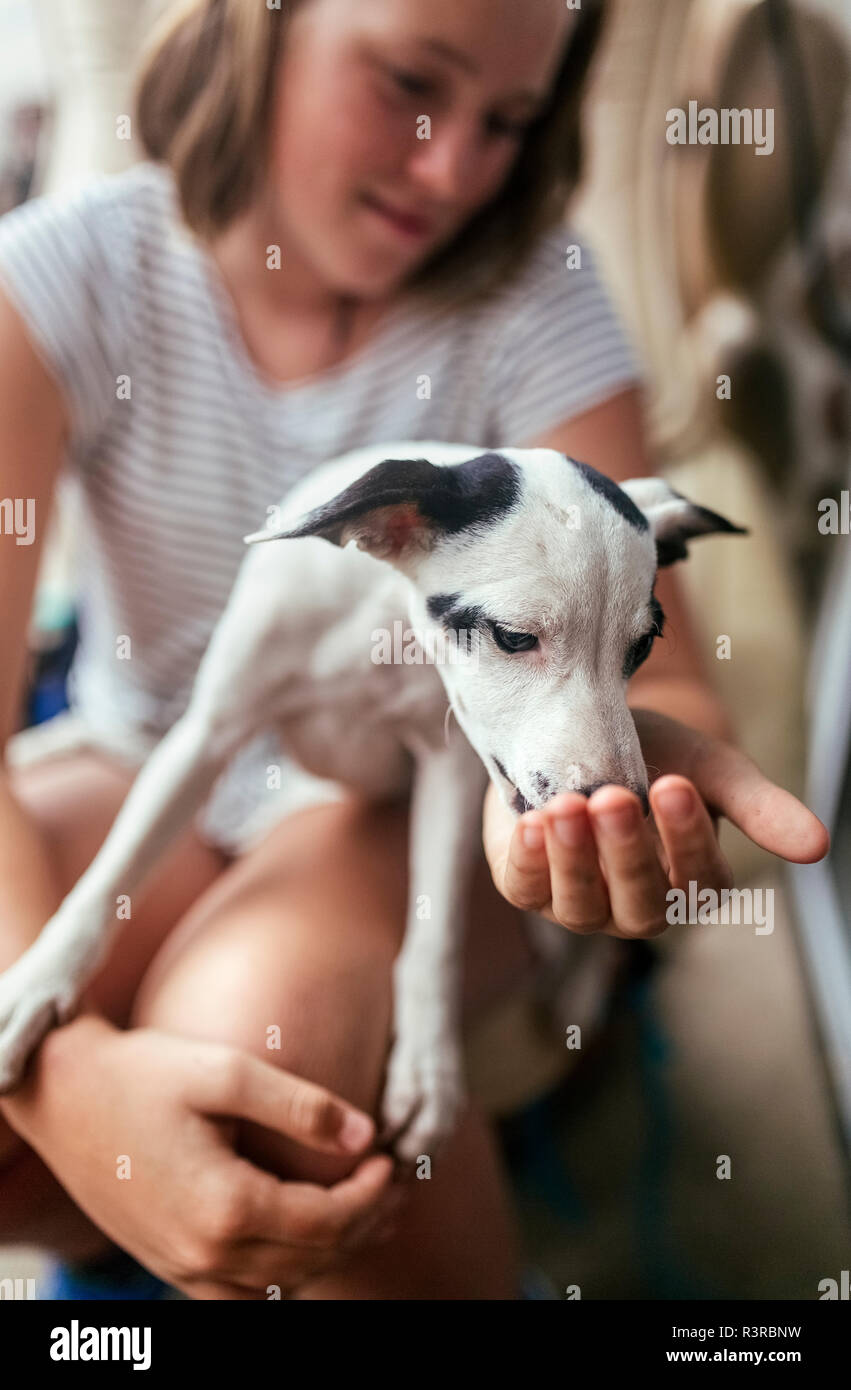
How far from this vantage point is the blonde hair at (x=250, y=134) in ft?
1.75

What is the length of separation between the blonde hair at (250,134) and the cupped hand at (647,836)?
0.33m

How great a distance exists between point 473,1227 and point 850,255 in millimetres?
675

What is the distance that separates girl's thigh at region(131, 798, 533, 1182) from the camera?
520mm

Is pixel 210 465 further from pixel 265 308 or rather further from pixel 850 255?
pixel 850 255

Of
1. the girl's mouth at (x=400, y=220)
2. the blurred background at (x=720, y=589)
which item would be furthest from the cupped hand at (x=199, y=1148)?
the girl's mouth at (x=400, y=220)

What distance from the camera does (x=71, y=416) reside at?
23.2 inches

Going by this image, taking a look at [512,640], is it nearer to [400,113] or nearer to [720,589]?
[400,113]

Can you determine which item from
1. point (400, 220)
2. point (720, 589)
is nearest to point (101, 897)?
point (400, 220)

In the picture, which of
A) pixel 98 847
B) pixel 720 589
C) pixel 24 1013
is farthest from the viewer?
pixel 720 589

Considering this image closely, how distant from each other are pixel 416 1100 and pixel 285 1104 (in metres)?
0.07

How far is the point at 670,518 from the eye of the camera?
1.37 ft

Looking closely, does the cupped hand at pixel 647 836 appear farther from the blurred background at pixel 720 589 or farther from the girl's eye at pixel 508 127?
the girl's eye at pixel 508 127

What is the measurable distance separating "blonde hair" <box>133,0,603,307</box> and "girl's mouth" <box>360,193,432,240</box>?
42 mm

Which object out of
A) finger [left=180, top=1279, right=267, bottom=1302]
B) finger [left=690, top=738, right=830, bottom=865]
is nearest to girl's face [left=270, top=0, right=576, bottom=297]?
finger [left=690, top=738, right=830, bottom=865]
